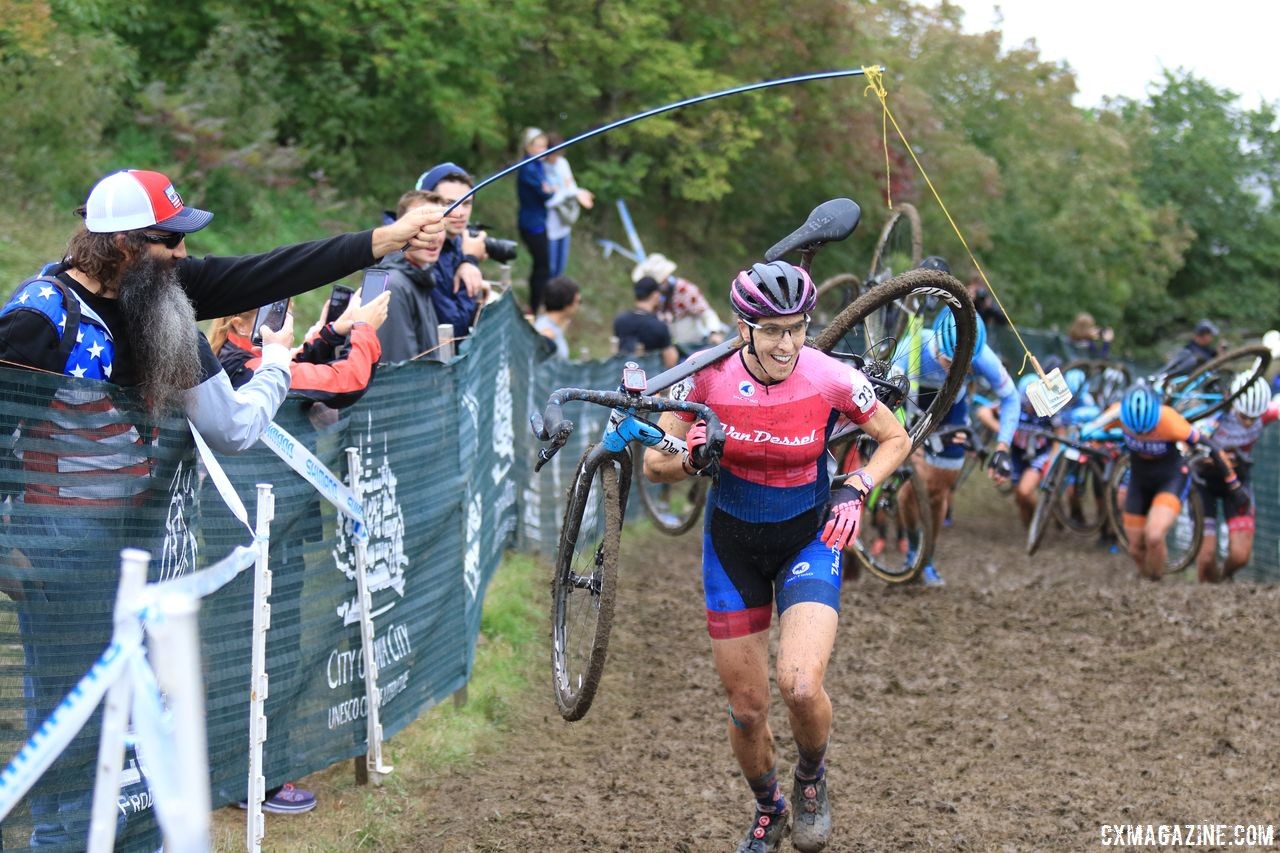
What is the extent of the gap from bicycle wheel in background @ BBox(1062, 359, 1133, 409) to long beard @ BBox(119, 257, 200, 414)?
51.4ft

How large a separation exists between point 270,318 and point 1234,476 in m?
10.1

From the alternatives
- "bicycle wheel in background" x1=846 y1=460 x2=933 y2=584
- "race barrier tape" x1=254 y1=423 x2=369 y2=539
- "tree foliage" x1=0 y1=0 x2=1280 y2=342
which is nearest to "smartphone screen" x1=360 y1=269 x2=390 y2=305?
"race barrier tape" x1=254 y1=423 x2=369 y2=539

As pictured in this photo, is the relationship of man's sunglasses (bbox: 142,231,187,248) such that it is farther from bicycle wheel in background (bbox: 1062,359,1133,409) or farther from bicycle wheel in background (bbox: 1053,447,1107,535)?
bicycle wheel in background (bbox: 1062,359,1133,409)

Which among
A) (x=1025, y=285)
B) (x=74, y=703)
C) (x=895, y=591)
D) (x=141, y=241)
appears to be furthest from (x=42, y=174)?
(x=1025, y=285)

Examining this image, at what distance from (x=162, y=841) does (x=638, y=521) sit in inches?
401

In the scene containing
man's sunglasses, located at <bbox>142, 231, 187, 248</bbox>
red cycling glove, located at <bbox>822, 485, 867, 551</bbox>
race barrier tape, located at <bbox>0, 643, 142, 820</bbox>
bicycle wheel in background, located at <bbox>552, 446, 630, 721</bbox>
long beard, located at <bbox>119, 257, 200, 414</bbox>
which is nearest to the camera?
race barrier tape, located at <bbox>0, 643, 142, 820</bbox>

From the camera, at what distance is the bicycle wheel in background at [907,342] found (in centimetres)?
621

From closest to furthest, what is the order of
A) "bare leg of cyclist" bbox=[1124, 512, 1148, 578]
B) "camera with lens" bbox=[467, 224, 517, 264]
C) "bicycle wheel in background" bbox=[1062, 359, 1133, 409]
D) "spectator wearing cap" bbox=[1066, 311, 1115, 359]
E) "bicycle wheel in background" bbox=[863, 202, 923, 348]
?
"bicycle wheel in background" bbox=[863, 202, 923, 348], "camera with lens" bbox=[467, 224, 517, 264], "bare leg of cyclist" bbox=[1124, 512, 1148, 578], "bicycle wheel in background" bbox=[1062, 359, 1133, 409], "spectator wearing cap" bbox=[1066, 311, 1115, 359]

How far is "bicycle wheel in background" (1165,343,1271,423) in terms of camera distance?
12539mm

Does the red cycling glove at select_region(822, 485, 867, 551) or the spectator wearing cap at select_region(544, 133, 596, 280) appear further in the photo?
the spectator wearing cap at select_region(544, 133, 596, 280)

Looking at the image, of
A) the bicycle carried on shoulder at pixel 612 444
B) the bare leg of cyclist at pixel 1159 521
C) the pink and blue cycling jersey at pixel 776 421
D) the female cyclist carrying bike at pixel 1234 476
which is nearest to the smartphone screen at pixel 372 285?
the bicycle carried on shoulder at pixel 612 444

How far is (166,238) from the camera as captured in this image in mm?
4234

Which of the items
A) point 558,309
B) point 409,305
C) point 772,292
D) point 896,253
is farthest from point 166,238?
point 558,309

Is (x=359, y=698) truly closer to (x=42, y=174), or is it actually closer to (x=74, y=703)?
(x=74, y=703)
